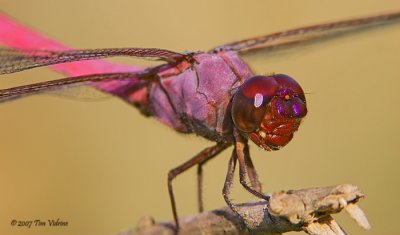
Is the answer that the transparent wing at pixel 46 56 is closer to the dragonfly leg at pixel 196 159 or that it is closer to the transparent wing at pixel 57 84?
the transparent wing at pixel 57 84

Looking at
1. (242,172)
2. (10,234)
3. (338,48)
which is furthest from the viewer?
(338,48)

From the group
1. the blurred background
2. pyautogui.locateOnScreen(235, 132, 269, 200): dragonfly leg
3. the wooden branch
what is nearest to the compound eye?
pyautogui.locateOnScreen(235, 132, 269, 200): dragonfly leg

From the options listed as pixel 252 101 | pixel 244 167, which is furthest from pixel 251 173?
pixel 252 101

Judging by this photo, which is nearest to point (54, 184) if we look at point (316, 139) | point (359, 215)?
point (316, 139)

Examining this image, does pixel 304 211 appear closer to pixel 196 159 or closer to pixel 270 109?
pixel 270 109

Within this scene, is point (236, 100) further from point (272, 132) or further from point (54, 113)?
point (54, 113)

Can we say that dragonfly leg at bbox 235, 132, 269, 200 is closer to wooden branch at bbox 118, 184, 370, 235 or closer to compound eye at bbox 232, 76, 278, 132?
compound eye at bbox 232, 76, 278, 132

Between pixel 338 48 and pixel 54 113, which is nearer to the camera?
pixel 54 113
